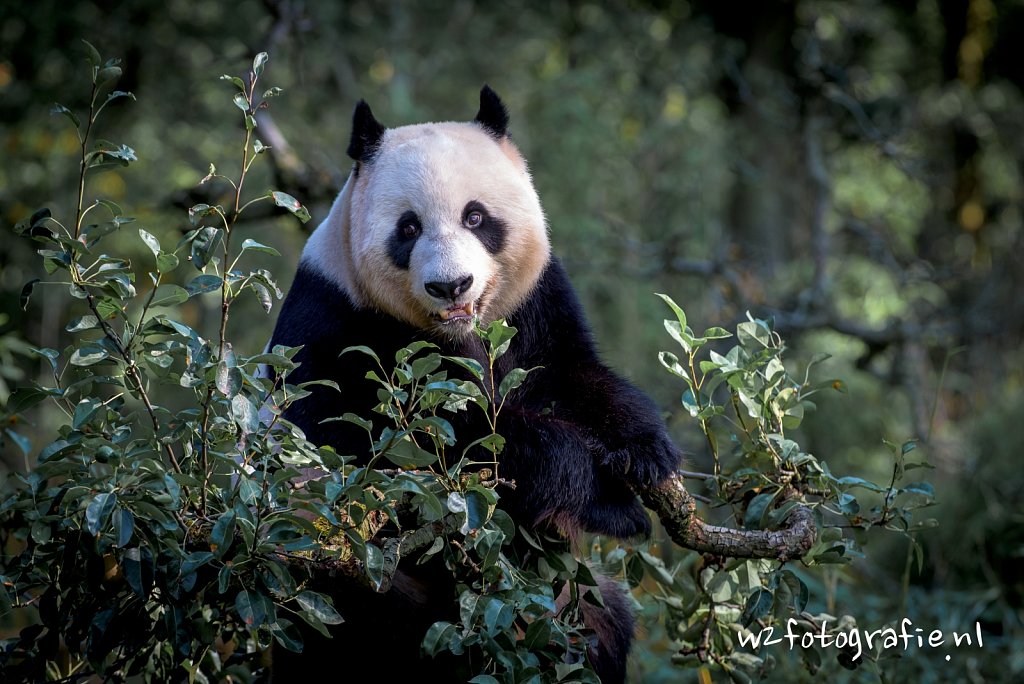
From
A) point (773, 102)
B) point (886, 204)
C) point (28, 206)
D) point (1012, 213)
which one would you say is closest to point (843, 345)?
point (773, 102)

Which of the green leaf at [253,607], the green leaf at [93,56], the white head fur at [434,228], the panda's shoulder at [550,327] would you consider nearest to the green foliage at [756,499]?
the panda's shoulder at [550,327]

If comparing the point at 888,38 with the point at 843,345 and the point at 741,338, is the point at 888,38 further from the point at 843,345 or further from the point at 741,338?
the point at 741,338

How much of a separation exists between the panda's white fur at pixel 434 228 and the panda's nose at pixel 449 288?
0.7 inches

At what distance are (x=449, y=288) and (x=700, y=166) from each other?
7.39m

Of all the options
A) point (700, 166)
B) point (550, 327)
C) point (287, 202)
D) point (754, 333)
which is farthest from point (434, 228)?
point (700, 166)

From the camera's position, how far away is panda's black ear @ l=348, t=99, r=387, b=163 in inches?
146

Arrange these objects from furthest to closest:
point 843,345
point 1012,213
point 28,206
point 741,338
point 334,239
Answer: point 1012,213 → point 843,345 → point 28,206 → point 334,239 → point 741,338

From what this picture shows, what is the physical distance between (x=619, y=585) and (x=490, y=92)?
1916mm

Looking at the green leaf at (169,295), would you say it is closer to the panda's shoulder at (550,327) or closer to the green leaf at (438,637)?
the green leaf at (438,637)

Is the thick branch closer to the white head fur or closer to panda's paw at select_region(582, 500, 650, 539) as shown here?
panda's paw at select_region(582, 500, 650, 539)

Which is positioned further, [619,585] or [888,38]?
[888,38]

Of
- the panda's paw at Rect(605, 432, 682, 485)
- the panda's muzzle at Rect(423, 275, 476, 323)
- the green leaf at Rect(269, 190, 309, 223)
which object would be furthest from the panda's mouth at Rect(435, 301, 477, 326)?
the green leaf at Rect(269, 190, 309, 223)

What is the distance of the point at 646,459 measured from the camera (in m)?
3.29

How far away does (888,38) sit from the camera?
1462cm
